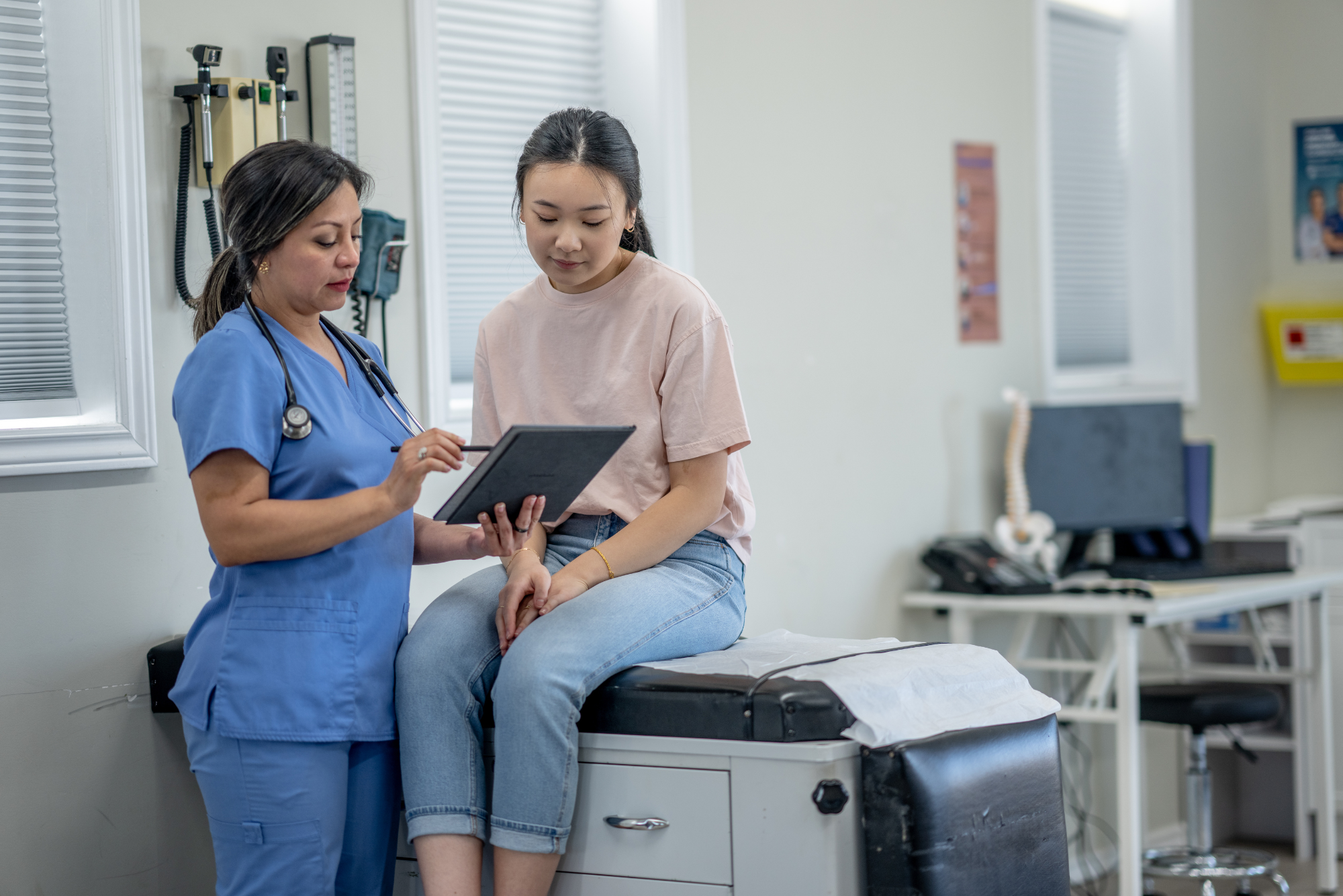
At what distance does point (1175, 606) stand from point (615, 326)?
1980 millimetres

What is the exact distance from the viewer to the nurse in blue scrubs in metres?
1.73

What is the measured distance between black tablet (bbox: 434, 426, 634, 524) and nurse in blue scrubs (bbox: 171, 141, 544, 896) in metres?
0.04

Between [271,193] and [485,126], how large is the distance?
123cm

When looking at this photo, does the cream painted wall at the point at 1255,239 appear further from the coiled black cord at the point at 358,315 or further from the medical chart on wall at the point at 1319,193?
the coiled black cord at the point at 358,315

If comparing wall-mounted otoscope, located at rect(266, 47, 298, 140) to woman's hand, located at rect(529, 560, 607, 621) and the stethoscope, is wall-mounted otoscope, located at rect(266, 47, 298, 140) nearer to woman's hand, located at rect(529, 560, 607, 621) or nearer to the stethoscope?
the stethoscope

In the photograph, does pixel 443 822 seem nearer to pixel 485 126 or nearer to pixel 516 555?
pixel 516 555

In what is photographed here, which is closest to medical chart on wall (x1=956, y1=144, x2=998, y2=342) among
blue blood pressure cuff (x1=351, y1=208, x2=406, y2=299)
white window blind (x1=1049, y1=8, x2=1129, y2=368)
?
white window blind (x1=1049, y1=8, x2=1129, y2=368)

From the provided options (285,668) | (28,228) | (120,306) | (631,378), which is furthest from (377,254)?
(285,668)

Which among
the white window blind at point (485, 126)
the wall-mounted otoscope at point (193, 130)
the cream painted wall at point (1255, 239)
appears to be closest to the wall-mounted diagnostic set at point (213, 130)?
the wall-mounted otoscope at point (193, 130)

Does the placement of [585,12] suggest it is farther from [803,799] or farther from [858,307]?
[803,799]

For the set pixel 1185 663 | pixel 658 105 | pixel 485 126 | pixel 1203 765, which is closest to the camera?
pixel 485 126

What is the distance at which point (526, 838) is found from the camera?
5.90 feet

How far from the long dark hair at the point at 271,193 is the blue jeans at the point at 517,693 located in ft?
1.78

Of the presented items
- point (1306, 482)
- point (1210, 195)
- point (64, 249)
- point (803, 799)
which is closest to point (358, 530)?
point (803, 799)
